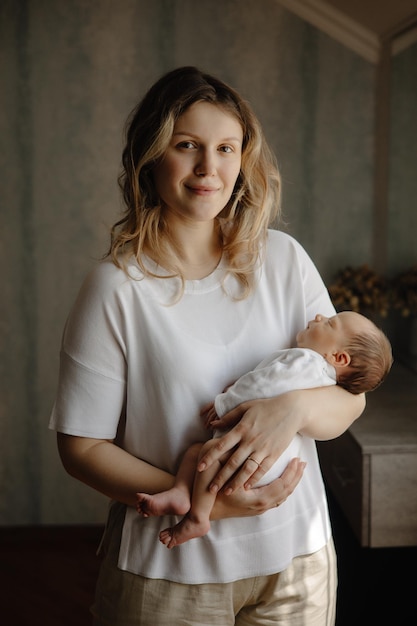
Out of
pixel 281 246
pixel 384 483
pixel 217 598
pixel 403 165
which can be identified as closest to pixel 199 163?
pixel 281 246

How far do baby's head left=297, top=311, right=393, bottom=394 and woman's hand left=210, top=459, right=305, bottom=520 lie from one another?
0.28 meters

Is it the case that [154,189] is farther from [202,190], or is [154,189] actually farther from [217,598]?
[217,598]

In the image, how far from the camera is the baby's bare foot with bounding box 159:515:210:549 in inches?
47.7

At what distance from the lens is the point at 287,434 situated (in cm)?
125

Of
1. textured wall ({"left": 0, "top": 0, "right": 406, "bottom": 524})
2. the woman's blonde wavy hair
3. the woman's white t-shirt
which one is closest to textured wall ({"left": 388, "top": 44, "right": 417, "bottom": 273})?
textured wall ({"left": 0, "top": 0, "right": 406, "bottom": 524})

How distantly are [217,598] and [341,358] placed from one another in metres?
A: 0.52

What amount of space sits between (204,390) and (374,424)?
3.78 ft

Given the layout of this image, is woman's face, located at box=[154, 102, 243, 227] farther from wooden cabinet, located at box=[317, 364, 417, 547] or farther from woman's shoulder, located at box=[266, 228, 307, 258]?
wooden cabinet, located at box=[317, 364, 417, 547]

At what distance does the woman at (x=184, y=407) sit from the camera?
1.26 m

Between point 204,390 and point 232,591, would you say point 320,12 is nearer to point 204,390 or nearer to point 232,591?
point 204,390

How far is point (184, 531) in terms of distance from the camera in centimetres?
121

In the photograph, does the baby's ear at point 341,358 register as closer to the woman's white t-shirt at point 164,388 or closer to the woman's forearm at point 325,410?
the woman's forearm at point 325,410

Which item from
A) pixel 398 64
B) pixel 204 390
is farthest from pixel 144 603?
pixel 398 64

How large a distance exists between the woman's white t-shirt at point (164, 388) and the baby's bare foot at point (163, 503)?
0.28 feet
